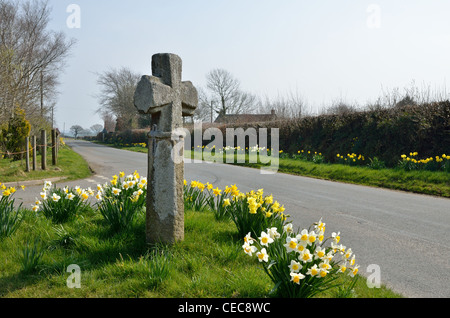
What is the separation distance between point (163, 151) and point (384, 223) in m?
4.23

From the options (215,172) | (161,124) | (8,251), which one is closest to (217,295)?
(161,124)

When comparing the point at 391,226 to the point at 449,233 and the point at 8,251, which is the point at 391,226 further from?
the point at 8,251

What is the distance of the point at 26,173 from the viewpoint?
1202 cm

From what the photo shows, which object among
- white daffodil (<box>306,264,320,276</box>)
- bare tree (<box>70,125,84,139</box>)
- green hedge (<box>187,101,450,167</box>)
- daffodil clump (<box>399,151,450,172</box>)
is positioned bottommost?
white daffodil (<box>306,264,320,276</box>)

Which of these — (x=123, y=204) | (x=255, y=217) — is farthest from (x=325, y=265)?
(x=123, y=204)

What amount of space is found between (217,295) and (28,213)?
3.64 metres

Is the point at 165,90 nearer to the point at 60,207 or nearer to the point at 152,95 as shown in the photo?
the point at 152,95

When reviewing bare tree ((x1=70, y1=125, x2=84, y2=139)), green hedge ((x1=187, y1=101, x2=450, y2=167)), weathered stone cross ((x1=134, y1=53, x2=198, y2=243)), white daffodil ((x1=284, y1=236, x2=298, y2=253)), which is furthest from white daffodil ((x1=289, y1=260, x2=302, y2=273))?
bare tree ((x1=70, y1=125, x2=84, y2=139))

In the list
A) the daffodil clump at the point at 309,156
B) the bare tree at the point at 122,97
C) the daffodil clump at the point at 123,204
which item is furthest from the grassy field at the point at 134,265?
the bare tree at the point at 122,97

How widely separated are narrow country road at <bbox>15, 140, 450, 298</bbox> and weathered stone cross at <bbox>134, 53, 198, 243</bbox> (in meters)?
2.24

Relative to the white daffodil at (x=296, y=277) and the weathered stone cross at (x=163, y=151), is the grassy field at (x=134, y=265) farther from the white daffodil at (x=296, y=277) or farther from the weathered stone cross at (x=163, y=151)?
the white daffodil at (x=296, y=277)

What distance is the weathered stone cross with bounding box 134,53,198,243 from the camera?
399 cm

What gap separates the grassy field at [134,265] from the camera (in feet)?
10.5

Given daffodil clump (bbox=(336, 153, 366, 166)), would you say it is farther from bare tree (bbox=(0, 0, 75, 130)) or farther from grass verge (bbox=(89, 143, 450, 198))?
bare tree (bbox=(0, 0, 75, 130))
